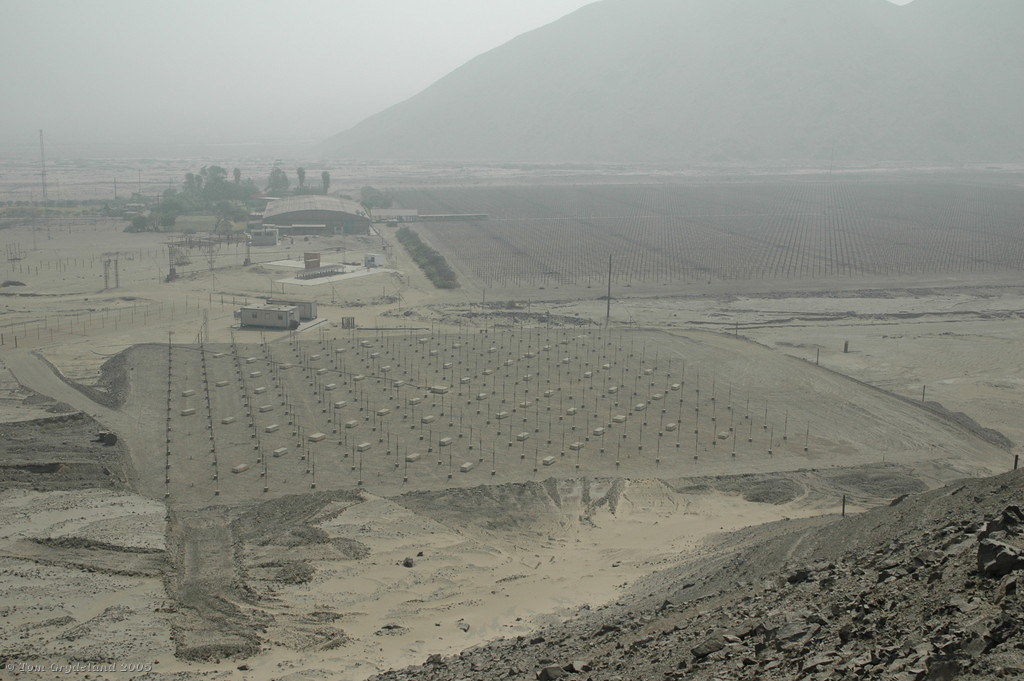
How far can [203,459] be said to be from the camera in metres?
26.5

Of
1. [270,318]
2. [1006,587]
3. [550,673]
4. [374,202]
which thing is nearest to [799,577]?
[1006,587]

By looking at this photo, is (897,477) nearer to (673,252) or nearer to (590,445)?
(590,445)

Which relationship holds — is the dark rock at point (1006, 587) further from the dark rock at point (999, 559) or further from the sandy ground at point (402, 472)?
the sandy ground at point (402, 472)

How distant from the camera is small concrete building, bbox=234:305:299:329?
44.1 m

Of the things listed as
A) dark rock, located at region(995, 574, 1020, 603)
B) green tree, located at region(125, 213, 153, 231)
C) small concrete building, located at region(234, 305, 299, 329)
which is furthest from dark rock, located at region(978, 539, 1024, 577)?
green tree, located at region(125, 213, 153, 231)

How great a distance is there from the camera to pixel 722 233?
85.4m

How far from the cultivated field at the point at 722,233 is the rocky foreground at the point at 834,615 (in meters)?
43.0

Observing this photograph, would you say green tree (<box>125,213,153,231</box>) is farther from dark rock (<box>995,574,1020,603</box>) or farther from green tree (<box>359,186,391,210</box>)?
dark rock (<box>995,574,1020,603</box>)

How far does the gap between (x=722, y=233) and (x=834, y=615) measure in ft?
246

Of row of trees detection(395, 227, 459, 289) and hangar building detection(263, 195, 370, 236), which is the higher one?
hangar building detection(263, 195, 370, 236)

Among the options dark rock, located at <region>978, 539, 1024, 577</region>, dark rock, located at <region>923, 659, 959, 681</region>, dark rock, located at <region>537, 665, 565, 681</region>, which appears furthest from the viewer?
dark rock, located at <region>537, 665, 565, 681</region>

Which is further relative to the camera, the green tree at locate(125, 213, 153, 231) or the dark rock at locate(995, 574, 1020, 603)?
the green tree at locate(125, 213, 153, 231)

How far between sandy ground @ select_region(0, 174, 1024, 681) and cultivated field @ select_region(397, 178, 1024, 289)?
1366 cm

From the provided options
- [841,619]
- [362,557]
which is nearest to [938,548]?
[841,619]
